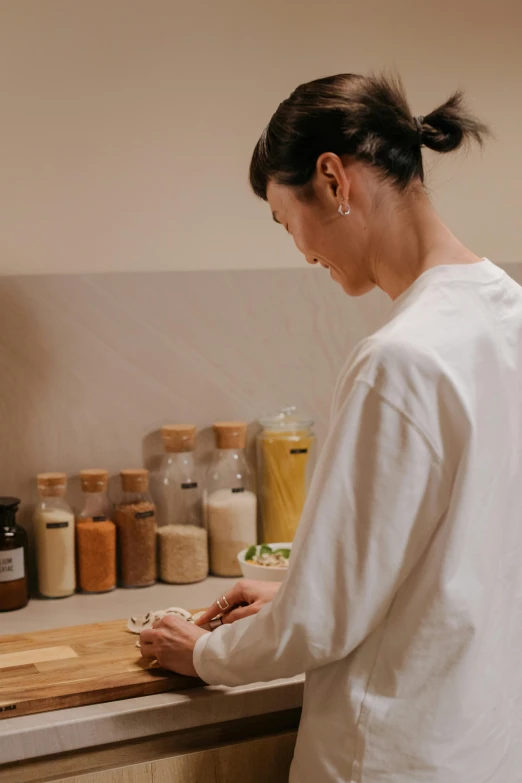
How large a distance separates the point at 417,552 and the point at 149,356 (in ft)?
3.04

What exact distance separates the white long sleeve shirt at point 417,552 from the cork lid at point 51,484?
0.72 m

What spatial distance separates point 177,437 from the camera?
1650mm

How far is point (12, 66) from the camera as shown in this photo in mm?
1561

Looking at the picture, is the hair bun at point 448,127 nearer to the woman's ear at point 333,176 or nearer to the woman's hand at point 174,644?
the woman's ear at point 333,176

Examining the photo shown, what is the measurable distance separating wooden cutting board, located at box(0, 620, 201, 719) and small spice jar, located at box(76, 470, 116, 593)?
8.1 inches

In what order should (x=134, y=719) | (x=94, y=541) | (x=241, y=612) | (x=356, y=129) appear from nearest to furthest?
(x=356, y=129), (x=134, y=719), (x=241, y=612), (x=94, y=541)

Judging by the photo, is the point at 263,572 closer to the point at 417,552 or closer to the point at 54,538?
the point at 54,538

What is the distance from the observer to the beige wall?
1.59 m

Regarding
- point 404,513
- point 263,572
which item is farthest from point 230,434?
point 404,513

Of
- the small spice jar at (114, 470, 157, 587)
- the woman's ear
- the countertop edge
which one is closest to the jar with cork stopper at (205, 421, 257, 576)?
the small spice jar at (114, 470, 157, 587)

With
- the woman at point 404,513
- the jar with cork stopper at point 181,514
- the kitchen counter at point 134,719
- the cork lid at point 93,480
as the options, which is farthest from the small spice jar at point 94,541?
the woman at point 404,513

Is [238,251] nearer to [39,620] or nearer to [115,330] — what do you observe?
[115,330]

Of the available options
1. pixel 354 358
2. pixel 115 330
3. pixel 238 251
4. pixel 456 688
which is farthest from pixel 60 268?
pixel 456 688

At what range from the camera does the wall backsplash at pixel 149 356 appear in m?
1.60
